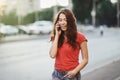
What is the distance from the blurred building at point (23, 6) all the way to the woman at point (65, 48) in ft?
230

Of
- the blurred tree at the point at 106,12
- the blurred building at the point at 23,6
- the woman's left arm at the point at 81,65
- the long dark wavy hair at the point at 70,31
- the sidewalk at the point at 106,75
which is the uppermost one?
the long dark wavy hair at the point at 70,31

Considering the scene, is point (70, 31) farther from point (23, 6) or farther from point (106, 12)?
point (106, 12)

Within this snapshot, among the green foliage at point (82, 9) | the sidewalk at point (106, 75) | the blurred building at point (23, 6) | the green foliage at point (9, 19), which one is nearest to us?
the sidewalk at point (106, 75)

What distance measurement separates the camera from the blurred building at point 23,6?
79.2 meters

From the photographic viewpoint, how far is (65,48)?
17.1ft

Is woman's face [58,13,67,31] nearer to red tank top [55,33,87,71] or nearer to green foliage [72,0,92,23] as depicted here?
red tank top [55,33,87,71]

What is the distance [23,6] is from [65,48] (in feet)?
266

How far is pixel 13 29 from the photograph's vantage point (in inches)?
2125

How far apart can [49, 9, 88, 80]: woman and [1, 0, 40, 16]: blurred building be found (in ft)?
230

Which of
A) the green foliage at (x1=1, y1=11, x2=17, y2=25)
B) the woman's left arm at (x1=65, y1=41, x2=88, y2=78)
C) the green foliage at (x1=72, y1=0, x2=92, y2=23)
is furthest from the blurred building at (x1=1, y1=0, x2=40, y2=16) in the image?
the woman's left arm at (x1=65, y1=41, x2=88, y2=78)

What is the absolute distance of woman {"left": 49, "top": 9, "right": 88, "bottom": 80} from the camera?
17.0 feet

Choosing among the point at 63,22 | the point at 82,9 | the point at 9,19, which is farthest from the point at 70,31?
the point at 82,9

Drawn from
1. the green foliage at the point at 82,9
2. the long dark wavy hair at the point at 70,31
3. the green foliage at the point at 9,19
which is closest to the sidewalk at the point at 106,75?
the long dark wavy hair at the point at 70,31

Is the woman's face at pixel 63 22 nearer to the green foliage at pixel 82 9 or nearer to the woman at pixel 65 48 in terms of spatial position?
the woman at pixel 65 48
